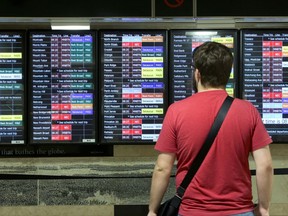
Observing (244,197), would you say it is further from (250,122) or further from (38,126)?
(38,126)

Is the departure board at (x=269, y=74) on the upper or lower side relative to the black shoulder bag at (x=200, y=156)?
upper

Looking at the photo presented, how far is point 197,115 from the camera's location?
2348mm

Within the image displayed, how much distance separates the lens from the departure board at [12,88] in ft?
13.5

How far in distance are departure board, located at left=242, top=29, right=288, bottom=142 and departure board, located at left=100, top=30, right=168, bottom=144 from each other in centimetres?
77

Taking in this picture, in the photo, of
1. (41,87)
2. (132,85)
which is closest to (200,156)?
(132,85)

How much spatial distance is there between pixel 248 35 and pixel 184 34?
571 millimetres

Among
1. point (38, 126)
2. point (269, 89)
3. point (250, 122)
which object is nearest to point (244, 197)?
point (250, 122)

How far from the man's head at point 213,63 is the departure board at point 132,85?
172cm
